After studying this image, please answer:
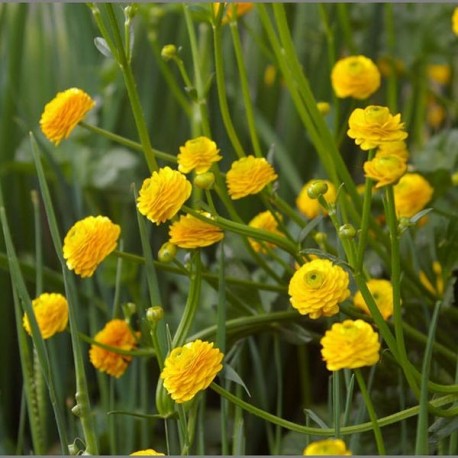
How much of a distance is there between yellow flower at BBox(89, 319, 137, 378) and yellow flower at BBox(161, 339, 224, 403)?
13 centimetres

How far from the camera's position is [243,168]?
57 centimetres

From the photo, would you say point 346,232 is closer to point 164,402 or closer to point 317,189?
point 317,189

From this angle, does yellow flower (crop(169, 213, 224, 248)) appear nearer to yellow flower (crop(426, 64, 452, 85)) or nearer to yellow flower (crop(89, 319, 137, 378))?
yellow flower (crop(89, 319, 137, 378))

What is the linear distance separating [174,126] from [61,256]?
1.82ft

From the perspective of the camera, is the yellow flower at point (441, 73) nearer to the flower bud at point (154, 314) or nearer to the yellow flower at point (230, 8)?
the yellow flower at point (230, 8)

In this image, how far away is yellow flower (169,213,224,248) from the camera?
0.54 meters

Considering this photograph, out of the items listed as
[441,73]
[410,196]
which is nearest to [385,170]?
[410,196]

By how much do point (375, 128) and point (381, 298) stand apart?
18cm

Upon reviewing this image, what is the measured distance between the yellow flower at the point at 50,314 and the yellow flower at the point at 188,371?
13 centimetres

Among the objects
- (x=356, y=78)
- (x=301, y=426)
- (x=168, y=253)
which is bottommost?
(x=301, y=426)

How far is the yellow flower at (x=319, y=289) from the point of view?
0.48m

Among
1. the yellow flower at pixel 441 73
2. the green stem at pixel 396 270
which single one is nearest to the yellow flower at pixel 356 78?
the green stem at pixel 396 270

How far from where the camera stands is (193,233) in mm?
542

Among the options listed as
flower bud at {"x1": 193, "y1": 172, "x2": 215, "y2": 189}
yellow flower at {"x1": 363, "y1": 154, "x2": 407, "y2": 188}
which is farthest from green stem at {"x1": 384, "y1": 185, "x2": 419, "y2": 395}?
flower bud at {"x1": 193, "y1": 172, "x2": 215, "y2": 189}
